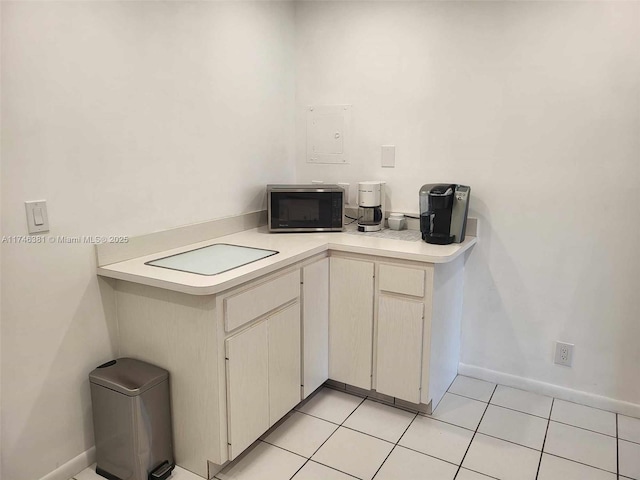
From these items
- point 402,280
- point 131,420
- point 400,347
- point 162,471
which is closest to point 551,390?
point 400,347

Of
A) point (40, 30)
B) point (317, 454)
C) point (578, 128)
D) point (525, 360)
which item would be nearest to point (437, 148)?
point (578, 128)

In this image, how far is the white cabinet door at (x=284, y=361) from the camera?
7.33ft

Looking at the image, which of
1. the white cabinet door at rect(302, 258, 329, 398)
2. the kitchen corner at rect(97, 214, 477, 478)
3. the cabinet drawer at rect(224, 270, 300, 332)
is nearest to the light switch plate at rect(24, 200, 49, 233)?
the kitchen corner at rect(97, 214, 477, 478)

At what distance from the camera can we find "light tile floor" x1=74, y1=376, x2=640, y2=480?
2098 mm

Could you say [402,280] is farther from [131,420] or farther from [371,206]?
[131,420]

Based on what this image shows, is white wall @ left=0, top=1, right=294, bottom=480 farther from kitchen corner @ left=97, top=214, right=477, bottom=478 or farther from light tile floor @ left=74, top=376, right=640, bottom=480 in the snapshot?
light tile floor @ left=74, top=376, right=640, bottom=480

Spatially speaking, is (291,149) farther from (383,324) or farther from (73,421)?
(73,421)

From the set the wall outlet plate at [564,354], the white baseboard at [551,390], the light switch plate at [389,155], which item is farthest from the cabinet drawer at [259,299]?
the wall outlet plate at [564,354]

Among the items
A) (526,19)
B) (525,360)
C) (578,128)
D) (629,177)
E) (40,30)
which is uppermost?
(526,19)

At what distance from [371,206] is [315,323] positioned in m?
0.73

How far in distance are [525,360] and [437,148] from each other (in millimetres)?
1251

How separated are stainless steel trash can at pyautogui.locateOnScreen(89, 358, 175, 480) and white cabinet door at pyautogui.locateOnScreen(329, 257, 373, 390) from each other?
934 millimetres

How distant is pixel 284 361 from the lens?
2320 mm

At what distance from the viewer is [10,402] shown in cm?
182
